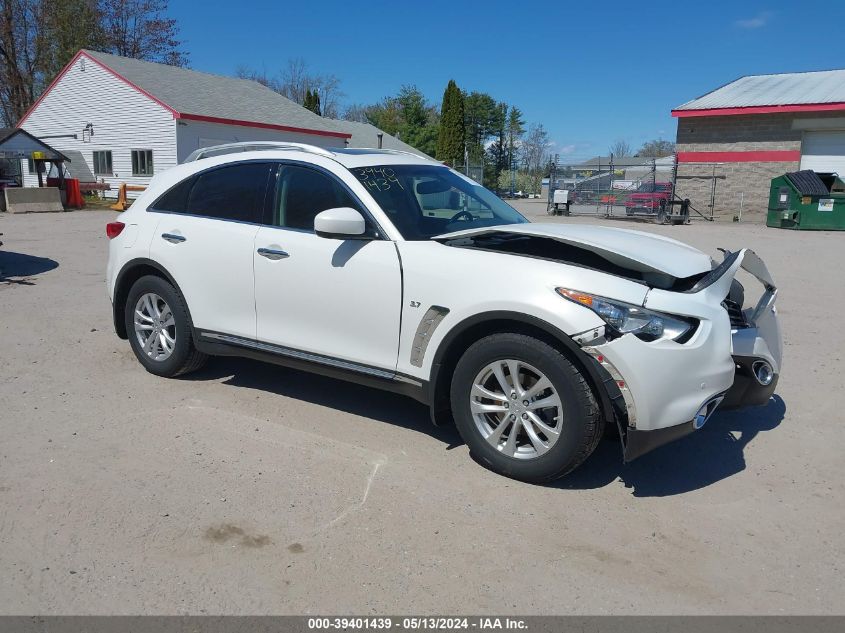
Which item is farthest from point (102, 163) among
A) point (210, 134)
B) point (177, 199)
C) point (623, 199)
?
point (177, 199)

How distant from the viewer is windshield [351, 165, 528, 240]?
449 centimetres

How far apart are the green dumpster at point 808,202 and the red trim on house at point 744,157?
572 centimetres

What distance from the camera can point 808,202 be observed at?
22.5m

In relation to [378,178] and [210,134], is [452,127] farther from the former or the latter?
[378,178]

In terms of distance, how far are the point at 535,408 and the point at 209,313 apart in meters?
2.58

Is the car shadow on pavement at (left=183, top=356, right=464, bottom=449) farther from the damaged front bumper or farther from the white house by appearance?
the white house

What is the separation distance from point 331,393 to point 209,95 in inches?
1233

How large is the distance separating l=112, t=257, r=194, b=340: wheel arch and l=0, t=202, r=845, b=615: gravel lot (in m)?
0.48

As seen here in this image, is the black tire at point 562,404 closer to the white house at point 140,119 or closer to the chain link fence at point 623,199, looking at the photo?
the chain link fence at point 623,199

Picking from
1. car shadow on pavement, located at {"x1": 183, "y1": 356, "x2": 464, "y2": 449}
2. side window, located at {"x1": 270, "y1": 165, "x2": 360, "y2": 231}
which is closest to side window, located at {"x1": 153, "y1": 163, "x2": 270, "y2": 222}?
side window, located at {"x1": 270, "y1": 165, "x2": 360, "y2": 231}

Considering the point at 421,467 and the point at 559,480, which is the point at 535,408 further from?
the point at 421,467

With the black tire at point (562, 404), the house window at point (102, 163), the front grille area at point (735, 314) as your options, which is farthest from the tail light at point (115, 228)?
the house window at point (102, 163)

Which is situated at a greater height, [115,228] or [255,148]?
[255,148]

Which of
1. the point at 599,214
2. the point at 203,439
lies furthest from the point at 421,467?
the point at 599,214
